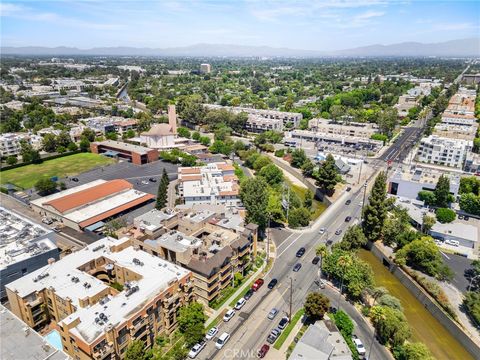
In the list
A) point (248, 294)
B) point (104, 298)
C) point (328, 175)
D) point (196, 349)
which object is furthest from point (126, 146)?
Result: point (196, 349)

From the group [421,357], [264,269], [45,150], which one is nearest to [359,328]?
[421,357]

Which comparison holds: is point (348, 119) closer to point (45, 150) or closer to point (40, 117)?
point (45, 150)

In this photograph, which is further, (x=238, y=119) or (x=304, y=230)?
(x=238, y=119)

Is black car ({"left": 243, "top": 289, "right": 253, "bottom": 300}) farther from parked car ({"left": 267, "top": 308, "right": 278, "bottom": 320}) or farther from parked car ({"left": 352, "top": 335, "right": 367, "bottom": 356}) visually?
parked car ({"left": 352, "top": 335, "right": 367, "bottom": 356})

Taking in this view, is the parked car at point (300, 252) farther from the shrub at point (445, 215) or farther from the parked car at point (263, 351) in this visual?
the shrub at point (445, 215)

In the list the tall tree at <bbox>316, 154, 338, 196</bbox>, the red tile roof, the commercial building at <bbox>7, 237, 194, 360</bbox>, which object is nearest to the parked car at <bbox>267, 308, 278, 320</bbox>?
the commercial building at <bbox>7, 237, 194, 360</bbox>

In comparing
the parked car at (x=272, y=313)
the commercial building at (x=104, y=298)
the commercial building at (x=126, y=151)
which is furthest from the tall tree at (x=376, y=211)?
the commercial building at (x=126, y=151)
